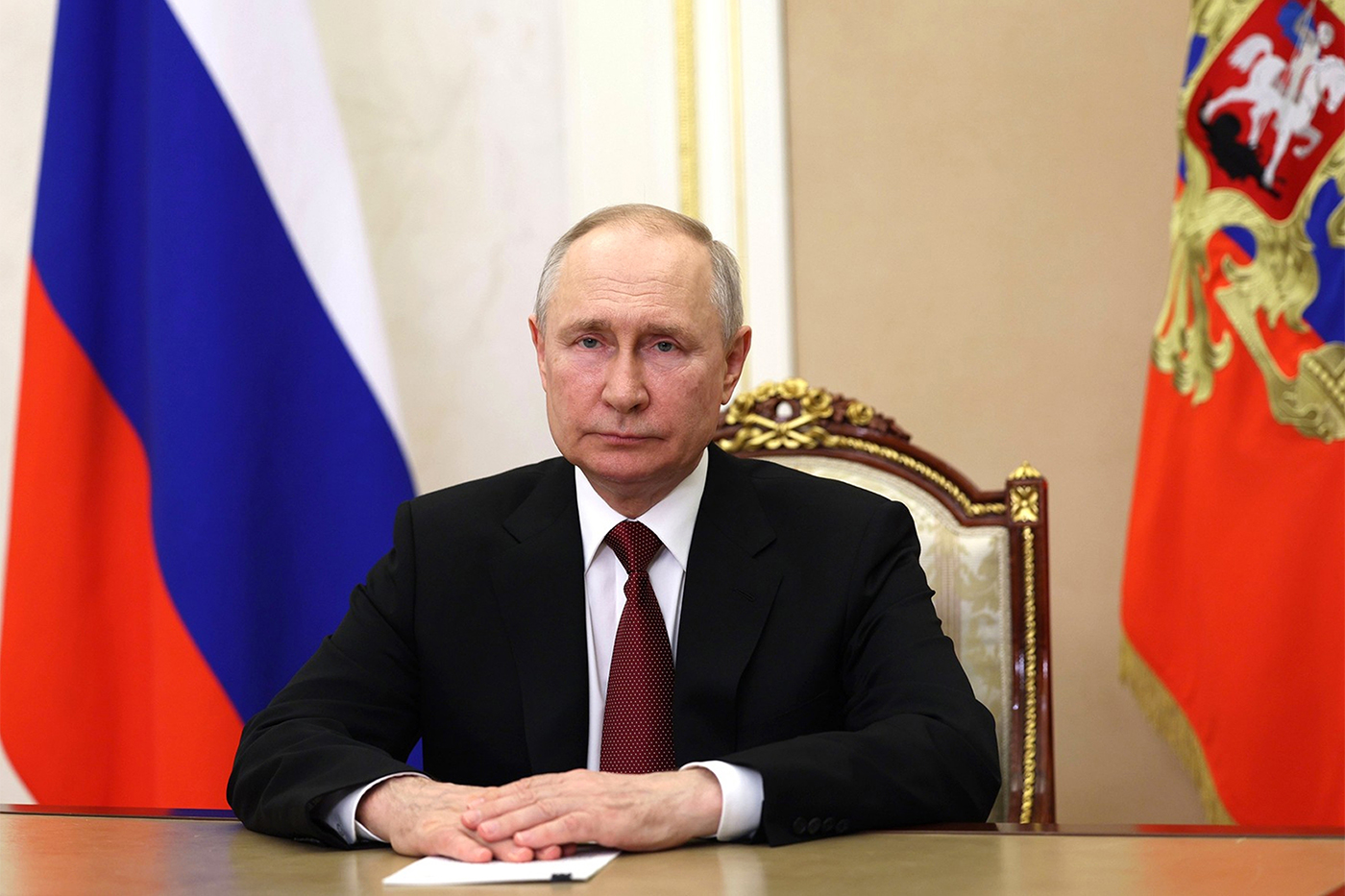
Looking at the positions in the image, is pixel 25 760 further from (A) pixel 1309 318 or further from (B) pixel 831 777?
(A) pixel 1309 318

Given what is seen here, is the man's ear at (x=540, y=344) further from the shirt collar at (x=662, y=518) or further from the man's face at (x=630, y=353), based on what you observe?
the shirt collar at (x=662, y=518)

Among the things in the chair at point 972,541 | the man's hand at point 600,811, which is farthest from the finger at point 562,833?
the chair at point 972,541

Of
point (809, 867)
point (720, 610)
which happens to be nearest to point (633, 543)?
point (720, 610)

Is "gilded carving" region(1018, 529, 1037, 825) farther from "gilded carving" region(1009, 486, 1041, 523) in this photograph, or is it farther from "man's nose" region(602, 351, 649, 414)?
"man's nose" region(602, 351, 649, 414)

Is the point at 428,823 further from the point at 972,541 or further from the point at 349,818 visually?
the point at 972,541

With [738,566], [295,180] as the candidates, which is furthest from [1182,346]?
[295,180]

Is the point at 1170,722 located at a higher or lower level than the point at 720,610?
lower

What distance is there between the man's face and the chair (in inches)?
21.9

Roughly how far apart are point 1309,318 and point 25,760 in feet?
8.20

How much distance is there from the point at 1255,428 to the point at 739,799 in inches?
60.4

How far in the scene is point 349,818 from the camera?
4.90 feet

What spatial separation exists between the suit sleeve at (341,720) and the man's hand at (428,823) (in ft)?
0.11

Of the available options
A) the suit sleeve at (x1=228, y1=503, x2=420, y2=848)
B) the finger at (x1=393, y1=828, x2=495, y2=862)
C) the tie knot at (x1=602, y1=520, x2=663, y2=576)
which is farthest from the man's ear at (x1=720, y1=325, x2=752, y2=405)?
the finger at (x1=393, y1=828, x2=495, y2=862)

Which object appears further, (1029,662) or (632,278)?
(1029,662)
